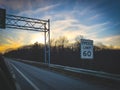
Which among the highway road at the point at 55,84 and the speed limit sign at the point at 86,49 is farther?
the speed limit sign at the point at 86,49

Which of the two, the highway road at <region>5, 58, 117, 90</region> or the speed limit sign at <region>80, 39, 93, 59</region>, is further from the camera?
the speed limit sign at <region>80, 39, 93, 59</region>

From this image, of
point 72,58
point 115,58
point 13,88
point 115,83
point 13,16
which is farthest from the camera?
point 72,58

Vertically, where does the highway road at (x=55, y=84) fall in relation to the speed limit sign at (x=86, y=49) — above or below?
below

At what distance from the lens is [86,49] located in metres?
17.5

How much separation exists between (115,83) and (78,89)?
8.82 feet

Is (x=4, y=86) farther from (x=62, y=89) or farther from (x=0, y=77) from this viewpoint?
(x=62, y=89)

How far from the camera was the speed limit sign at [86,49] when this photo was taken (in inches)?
679

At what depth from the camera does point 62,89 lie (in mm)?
11852

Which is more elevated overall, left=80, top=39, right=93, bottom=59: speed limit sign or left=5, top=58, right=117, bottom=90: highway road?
left=80, top=39, right=93, bottom=59: speed limit sign

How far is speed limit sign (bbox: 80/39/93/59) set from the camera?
17258 mm

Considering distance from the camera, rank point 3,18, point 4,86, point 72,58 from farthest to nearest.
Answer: point 72,58, point 3,18, point 4,86

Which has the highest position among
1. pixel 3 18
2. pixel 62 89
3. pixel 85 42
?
pixel 3 18

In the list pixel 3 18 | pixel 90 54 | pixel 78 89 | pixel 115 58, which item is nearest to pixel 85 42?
pixel 90 54

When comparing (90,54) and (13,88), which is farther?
(90,54)
